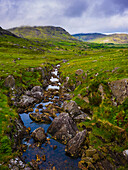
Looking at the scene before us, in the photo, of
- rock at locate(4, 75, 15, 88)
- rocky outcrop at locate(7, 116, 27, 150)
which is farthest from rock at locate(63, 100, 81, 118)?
rock at locate(4, 75, 15, 88)

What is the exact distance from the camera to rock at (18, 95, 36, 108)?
4027 centimetres

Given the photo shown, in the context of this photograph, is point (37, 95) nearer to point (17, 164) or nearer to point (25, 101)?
point (25, 101)

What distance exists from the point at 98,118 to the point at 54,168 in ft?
53.2

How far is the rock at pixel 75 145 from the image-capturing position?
74.7 ft

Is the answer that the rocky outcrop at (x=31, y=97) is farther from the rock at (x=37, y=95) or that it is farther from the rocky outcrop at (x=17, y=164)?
the rocky outcrop at (x=17, y=164)

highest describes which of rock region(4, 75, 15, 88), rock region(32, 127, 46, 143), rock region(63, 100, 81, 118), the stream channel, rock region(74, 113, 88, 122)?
rock region(4, 75, 15, 88)

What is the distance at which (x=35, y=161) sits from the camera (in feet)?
68.9

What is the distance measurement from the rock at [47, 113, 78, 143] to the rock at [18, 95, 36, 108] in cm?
1621

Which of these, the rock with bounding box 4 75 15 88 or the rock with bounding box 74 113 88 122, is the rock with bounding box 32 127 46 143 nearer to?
the rock with bounding box 74 113 88 122

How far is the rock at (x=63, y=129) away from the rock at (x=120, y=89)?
14.5 m

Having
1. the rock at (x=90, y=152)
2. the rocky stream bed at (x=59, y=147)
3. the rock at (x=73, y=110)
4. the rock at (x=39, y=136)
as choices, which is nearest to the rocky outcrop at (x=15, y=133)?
the rocky stream bed at (x=59, y=147)

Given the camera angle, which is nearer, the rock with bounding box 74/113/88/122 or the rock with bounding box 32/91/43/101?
the rock with bounding box 74/113/88/122

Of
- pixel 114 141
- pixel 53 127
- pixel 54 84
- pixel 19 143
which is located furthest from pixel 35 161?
pixel 54 84

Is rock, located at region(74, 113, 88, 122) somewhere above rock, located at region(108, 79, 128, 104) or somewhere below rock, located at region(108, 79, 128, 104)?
below
